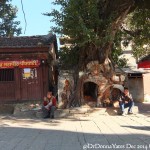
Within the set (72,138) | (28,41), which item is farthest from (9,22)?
(72,138)

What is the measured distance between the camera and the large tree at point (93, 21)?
1716cm

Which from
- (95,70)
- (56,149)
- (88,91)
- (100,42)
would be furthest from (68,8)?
(56,149)

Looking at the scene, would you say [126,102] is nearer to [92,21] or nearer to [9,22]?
[92,21]

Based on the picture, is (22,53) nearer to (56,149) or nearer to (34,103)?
(34,103)

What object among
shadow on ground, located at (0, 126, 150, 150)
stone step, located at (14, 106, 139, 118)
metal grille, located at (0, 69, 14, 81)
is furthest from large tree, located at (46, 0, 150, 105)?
shadow on ground, located at (0, 126, 150, 150)

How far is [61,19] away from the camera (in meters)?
17.8

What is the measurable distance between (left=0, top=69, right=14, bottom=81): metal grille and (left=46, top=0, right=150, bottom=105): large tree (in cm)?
420

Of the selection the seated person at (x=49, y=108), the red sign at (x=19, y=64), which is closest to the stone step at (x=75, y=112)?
the seated person at (x=49, y=108)

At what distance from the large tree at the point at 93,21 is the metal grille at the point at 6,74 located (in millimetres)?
4198

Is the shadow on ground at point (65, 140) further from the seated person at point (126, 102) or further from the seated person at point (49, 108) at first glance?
the seated person at point (126, 102)

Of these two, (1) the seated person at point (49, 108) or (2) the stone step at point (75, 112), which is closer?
(1) the seated person at point (49, 108)

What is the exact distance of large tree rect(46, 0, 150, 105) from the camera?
17.2m

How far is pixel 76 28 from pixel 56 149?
9108 millimetres

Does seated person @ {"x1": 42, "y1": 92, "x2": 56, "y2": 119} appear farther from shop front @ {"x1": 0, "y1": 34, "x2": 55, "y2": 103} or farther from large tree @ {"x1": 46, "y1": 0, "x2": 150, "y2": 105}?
shop front @ {"x1": 0, "y1": 34, "x2": 55, "y2": 103}
